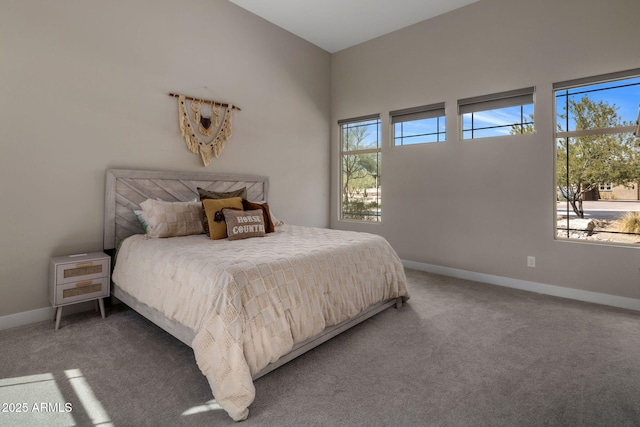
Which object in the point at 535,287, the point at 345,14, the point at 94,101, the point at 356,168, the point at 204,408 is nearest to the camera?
the point at 204,408

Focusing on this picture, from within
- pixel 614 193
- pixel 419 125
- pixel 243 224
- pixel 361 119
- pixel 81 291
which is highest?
pixel 361 119

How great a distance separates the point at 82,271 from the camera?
2.55m

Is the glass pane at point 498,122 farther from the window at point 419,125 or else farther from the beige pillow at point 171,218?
the beige pillow at point 171,218

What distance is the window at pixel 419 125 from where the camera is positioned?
419 cm

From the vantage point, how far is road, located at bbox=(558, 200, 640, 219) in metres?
3.09

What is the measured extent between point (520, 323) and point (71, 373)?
123 inches

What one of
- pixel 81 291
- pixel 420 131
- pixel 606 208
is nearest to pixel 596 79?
pixel 606 208

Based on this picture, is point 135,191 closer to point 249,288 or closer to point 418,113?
point 249,288

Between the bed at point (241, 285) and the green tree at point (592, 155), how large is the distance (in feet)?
6.73

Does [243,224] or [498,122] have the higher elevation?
[498,122]

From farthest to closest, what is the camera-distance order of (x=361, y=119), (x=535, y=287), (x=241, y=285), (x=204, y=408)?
1. (x=361, y=119)
2. (x=535, y=287)
3. (x=241, y=285)
4. (x=204, y=408)

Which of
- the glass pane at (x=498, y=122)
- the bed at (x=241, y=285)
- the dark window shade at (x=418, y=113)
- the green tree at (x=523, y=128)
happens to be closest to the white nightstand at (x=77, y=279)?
the bed at (x=241, y=285)

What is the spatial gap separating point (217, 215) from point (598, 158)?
3672 mm

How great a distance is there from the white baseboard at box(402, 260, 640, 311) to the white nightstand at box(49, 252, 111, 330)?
3.45 m
